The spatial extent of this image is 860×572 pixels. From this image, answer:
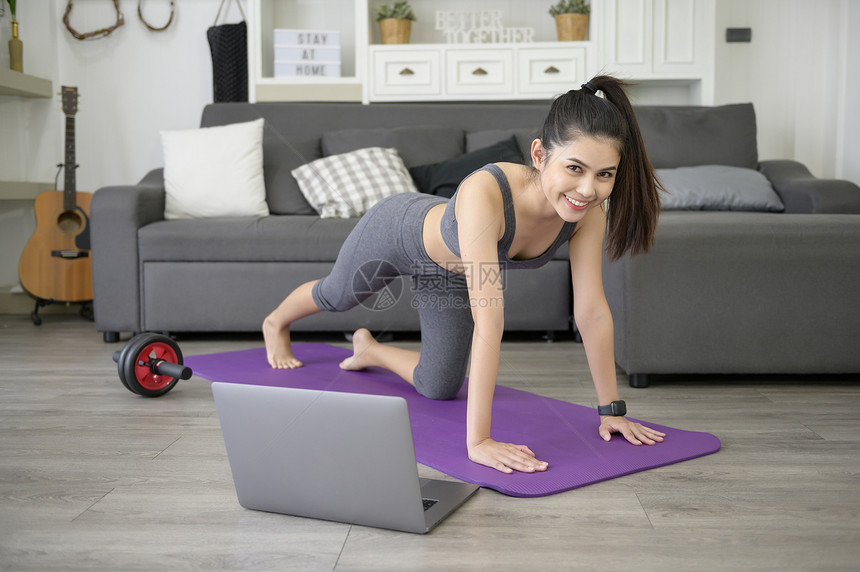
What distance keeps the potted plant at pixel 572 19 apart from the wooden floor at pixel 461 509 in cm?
230

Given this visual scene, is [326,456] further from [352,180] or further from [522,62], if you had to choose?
[522,62]

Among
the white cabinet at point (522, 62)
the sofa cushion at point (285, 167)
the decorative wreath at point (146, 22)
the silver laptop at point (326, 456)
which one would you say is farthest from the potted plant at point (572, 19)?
the silver laptop at point (326, 456)

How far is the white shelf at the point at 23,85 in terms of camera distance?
3.36 m

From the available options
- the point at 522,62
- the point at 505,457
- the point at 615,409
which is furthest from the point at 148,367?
the point at 522,62

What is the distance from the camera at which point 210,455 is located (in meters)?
1.53

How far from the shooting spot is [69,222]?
353 centimetres

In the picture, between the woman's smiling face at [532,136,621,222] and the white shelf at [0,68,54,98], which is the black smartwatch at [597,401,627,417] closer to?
the woman's smiling face at [532,136,621,222]

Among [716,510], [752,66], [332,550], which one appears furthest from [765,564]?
[752,66]

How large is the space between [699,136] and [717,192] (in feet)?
1.41

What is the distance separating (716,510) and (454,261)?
2.38ft

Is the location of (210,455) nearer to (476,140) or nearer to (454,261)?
(454,261)

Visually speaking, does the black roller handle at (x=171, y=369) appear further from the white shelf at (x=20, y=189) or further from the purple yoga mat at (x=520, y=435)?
the white shelf at (x=20, y=189)

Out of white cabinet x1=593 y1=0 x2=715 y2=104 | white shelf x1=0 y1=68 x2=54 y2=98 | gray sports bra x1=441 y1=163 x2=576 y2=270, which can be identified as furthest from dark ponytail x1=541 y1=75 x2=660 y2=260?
white shelf x1=0 y1=68 x2=54 y2=98

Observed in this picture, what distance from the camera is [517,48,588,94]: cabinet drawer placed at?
3664mm
